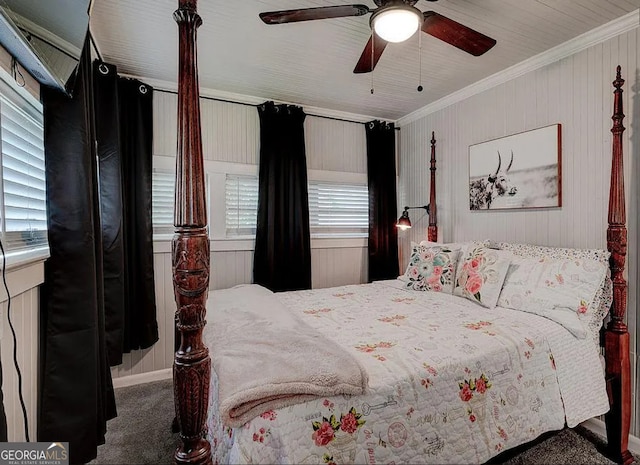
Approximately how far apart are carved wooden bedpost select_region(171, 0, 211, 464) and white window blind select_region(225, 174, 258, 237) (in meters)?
2.24

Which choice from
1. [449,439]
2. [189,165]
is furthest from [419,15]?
[449,439]

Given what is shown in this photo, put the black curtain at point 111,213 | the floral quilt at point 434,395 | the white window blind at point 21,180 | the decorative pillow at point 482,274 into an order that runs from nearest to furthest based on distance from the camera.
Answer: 1. the floral quilt at point 434,395
2. the white window blind at point 21,180
3. the decorative pillow at point 482,274
4. the black curtain at point 111,213

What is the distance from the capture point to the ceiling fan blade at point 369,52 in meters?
1.85

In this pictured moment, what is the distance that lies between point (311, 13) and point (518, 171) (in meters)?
2.03

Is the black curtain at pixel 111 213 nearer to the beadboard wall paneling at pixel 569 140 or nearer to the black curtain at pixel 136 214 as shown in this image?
the black curtain at pixel 136 214

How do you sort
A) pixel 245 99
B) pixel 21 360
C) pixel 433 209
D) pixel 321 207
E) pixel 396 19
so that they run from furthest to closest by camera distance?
pixel 321 207
pixel 433 209
pixel 245 99
pixel 396 19
pixel 21 360

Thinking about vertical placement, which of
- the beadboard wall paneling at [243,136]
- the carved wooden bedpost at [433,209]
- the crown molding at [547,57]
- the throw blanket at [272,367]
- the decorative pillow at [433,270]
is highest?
the crown molding at [547,57]

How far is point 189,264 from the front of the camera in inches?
38.5

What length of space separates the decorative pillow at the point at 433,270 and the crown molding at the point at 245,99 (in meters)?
1.81

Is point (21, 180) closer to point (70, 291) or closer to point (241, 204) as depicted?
point (70, 291)

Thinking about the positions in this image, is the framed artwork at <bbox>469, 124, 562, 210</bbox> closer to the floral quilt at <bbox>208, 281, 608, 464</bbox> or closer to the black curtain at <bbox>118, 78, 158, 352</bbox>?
the floral quilt at <bbox>208, 281, 608, 464</bbox>

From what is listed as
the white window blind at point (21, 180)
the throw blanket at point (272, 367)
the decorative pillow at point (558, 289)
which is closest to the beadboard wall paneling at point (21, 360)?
the white window blind at point (21, 180)

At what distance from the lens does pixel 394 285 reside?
292 centimetres

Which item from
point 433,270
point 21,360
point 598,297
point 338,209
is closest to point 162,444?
point 21,360
